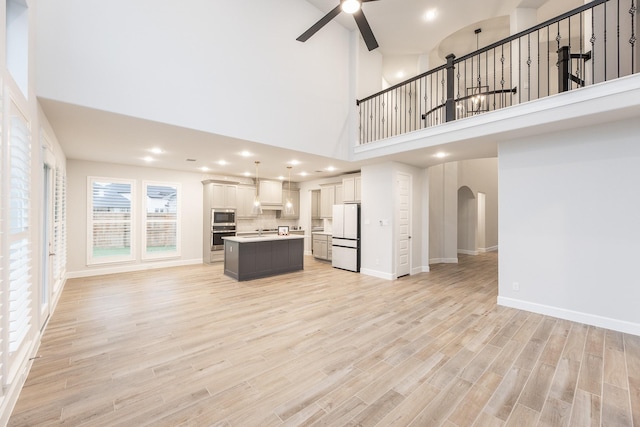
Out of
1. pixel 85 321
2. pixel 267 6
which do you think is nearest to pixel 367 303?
pixel 85 321

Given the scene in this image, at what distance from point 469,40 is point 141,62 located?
25.6 ft

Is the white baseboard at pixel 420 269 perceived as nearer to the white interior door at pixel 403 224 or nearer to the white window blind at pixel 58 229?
the white interior door at pixel 403 224

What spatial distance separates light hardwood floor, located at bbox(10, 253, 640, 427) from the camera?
1963mm

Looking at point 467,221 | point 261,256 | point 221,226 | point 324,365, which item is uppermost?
point 467,221

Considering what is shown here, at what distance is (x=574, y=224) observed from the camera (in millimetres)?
3689

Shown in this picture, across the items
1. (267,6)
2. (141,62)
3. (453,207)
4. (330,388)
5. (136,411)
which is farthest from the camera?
(453,207)

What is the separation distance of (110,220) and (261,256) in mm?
3997

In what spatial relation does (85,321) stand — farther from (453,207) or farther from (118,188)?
(453,207)

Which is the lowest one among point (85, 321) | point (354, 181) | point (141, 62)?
point (85, 321)

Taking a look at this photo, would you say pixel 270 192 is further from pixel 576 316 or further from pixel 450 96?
pixel 576 316

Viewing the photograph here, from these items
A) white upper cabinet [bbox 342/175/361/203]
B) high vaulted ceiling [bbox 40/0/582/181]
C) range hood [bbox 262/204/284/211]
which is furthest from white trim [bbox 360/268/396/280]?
range hood [bbox 262/204/284/211]

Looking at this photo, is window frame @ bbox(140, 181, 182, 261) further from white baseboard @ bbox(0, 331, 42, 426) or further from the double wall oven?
white baseboard @ bbox(0, 331, 42, 426)

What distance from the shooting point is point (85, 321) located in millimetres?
3645

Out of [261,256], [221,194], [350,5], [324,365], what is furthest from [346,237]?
[350,5]
